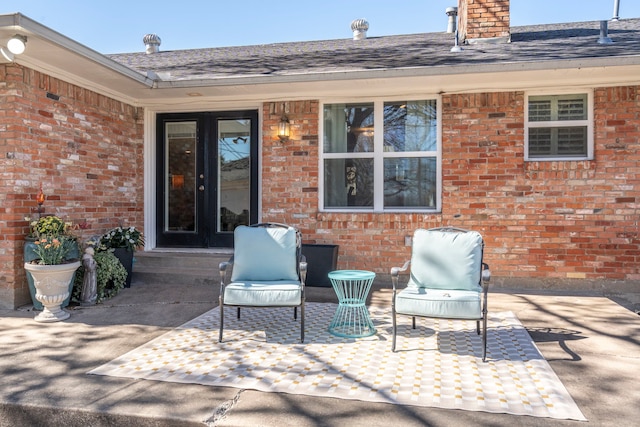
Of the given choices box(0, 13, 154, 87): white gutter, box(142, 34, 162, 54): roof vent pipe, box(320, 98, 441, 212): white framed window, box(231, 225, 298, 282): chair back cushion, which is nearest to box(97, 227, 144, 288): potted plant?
box(0, 13, 154, 87): white gutter

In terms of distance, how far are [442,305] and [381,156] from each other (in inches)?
126

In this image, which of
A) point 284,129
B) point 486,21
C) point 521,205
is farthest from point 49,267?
point 486,21

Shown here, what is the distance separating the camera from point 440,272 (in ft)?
12.8

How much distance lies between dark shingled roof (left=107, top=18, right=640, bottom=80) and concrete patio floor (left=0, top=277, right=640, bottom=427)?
2.97 meters

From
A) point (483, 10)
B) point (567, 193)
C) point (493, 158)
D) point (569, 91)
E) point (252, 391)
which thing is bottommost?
point (252, 391)

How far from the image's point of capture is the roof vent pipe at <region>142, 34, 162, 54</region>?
908 cm

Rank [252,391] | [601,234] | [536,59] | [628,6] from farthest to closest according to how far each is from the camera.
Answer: [628,6] → [601,234] → [536,59] → [252,391]

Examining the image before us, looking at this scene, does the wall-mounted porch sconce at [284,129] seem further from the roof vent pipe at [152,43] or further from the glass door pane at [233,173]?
the roof vent pipe at [152,43]

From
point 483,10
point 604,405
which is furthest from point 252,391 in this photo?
point 483,10

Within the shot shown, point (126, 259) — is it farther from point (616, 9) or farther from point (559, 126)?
point (616, 9)

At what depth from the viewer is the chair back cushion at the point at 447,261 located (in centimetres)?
383

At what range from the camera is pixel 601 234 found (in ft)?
18.0

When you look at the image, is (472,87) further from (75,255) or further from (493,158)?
(75,255)

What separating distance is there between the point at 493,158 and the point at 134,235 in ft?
16.0
